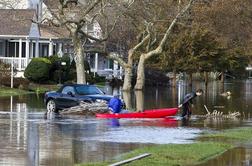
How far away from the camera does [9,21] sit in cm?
6575

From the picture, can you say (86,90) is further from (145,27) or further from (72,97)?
(145,27)

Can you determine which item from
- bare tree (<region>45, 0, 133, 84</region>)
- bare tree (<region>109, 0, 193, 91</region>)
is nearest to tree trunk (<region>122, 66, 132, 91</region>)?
bare tree (<region>109, 0, 193, 91</region>)

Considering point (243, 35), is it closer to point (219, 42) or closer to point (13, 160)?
point (219, 42)

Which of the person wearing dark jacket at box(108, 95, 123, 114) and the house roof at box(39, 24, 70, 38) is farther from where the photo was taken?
the house roof at box(39, 24, 70, 38)

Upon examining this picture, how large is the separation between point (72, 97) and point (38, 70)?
24077mm

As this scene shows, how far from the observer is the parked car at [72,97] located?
108ft

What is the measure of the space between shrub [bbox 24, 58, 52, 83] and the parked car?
906 inches

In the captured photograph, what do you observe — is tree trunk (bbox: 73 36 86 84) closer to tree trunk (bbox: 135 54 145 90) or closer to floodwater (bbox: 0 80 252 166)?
tree trunk (bbox: 135 54 145 90)

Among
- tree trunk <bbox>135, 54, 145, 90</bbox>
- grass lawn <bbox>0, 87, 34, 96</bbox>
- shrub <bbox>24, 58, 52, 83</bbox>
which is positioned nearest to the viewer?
grass lawn <bbox>0, 87, 34, 96</bbox>

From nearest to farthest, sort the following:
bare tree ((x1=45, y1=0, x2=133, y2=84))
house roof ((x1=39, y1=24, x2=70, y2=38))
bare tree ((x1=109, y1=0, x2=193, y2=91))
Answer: bare tree ((x1=45, y1=0, x2=133, y2=84)) → bare tree ((x1=109, y1=0, x2=193, y2=91)) → house roof ((x1=39, y1=24, x2=70, y2=38))

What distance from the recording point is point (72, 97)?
33.5 meters

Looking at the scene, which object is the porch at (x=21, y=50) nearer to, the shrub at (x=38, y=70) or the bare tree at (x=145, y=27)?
the shrub at (x=38, y=70)

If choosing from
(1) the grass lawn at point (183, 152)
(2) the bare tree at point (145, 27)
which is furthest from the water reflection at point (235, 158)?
(2) the bare tree at point (145, 27)

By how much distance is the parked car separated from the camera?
33056mm
